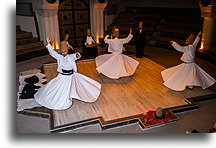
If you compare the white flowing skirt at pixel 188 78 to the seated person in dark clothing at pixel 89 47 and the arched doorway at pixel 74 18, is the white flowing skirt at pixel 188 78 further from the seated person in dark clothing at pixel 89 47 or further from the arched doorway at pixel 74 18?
the arched doorway at pixel 74 18

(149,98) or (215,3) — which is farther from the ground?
(215,3)

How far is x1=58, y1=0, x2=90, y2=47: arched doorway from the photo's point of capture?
10.1 m

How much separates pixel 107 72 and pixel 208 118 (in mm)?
2897

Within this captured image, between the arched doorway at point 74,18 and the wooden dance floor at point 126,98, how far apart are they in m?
4.16

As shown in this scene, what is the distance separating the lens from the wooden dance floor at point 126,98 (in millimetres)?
4391

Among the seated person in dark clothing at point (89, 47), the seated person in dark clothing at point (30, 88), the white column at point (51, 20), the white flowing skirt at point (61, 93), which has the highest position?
the white column at point (51, 20)

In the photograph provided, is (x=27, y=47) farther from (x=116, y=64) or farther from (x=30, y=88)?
(x=116, y=64)

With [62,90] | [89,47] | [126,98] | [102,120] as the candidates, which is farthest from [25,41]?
[102,120]

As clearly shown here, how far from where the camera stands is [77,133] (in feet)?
12.9

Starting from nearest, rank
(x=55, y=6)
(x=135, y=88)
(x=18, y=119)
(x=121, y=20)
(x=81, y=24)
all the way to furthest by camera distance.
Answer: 1. (x=18, y=119)
2. (x=135, y=88)
3. (x=55, y=6)
4. (x=81, y=24)
5. (x=121, y=20)

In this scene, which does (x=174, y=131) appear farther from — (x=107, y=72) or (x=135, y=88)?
(x=107, y=72)

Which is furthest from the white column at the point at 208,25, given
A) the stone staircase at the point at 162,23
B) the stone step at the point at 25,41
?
the stone step at the point at 25,41

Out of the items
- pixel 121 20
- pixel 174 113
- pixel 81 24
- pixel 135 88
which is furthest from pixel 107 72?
pixel 121 20

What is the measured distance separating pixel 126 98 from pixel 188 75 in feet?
5.48
